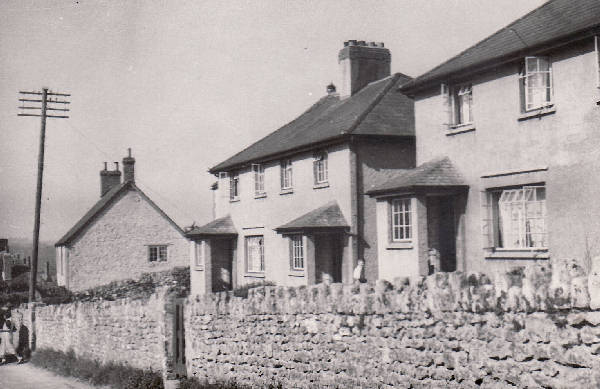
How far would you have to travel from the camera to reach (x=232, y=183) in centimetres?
3136

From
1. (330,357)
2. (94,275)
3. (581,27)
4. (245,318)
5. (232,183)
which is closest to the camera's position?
(330,357)

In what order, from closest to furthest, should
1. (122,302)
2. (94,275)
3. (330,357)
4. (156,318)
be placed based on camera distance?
(330,357), (156,318), (122,302), (94,275)

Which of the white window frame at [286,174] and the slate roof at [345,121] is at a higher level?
the slate roof at [345,121]

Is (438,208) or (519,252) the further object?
(438,208)

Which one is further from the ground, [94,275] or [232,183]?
[232,183]

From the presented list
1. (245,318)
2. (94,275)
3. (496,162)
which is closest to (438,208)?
(496,162)

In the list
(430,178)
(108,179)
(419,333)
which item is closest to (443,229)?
(430,178)

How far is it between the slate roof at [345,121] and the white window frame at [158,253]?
43.9ft

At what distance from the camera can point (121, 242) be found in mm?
41250

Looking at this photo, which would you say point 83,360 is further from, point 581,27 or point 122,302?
point 581,27

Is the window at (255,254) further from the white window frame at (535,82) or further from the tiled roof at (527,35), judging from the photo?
the white window frame at (535,82)

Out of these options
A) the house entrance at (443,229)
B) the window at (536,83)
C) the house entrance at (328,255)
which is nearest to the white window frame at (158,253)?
the house entrance at (328,255)

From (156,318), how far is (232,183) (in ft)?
52.8

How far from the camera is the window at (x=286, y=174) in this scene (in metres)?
26.1
